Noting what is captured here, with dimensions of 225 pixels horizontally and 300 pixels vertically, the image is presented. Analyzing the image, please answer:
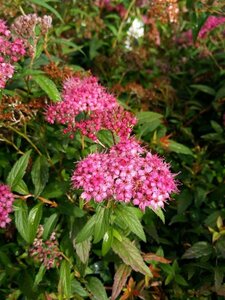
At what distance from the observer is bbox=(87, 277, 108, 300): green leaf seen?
2246mm

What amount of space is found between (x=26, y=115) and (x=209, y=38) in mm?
1842

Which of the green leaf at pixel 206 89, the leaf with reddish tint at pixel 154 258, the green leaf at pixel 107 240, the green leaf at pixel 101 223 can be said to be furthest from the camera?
the green leaf at pixel 206 89

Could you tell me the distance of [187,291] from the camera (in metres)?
2.40

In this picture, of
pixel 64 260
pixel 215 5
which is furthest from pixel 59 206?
pixel 215 5

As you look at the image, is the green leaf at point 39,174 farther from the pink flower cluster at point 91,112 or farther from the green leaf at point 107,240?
the green leaf at point 107,240

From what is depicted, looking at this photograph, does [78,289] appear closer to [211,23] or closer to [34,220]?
[34,220]

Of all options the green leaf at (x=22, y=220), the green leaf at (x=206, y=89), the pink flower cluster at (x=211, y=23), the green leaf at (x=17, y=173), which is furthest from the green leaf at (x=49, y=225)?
the pink flower cluster at (x=211, y=23)

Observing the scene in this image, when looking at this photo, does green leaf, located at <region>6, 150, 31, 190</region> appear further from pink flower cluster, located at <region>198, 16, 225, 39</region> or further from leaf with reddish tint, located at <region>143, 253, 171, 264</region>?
pink flower cluster, located at <region>198, 16, 225, 39</region>

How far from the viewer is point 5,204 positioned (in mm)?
1887

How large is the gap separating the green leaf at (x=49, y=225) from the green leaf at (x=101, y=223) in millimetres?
376

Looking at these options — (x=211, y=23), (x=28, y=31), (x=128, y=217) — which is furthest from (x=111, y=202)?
(x=211, y=23)

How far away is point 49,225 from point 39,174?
245 mm

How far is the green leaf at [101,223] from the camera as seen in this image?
180 cm

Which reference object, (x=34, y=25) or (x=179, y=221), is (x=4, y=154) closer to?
(x=34, y=25)
